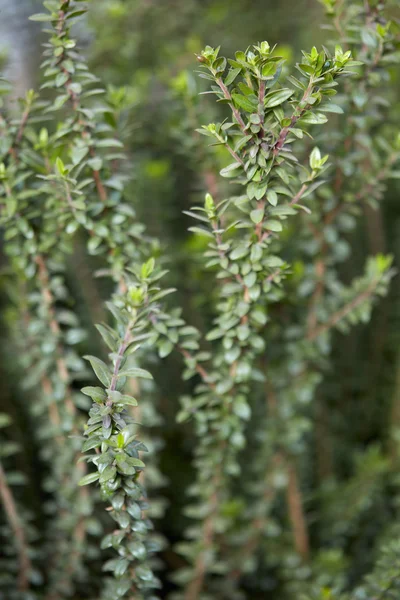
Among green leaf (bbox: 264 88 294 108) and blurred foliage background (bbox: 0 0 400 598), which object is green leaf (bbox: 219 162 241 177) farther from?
blurred foliage background (bbox: 0 0 400 598)

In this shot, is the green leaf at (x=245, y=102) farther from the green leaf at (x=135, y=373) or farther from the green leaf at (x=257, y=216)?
the green leaf at (x=135, y=373)

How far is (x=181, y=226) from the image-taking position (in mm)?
1589

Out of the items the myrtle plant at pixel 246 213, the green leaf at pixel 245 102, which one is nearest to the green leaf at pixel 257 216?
the myrtle plant at pixel 246 213

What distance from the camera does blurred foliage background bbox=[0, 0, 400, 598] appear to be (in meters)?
1.21

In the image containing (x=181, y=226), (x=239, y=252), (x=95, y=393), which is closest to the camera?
(x=95, y=393)

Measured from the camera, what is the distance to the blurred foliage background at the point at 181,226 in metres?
1.21

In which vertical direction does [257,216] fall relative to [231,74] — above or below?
below

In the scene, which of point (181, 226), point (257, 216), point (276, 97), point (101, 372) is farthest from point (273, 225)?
point (181, 226)

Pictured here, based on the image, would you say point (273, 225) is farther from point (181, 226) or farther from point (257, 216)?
point (181, 226)

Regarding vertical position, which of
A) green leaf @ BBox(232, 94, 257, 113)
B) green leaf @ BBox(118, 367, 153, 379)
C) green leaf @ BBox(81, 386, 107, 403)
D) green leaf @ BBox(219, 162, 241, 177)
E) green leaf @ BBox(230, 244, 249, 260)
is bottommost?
green leaf @ BBox(81, 386, 107, 403)

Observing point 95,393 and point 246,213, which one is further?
point 246,213

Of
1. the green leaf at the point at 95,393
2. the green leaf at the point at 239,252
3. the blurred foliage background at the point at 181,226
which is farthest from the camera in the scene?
the blurred foliage background at the point at 181,226

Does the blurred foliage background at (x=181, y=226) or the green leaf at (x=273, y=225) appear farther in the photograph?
the blurred foliage background at (x=181, y=226)

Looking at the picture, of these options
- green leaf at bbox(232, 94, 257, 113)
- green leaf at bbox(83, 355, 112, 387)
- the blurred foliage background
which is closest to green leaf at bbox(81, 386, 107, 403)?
green leaf at bbox(83, 355, 112, 387)
